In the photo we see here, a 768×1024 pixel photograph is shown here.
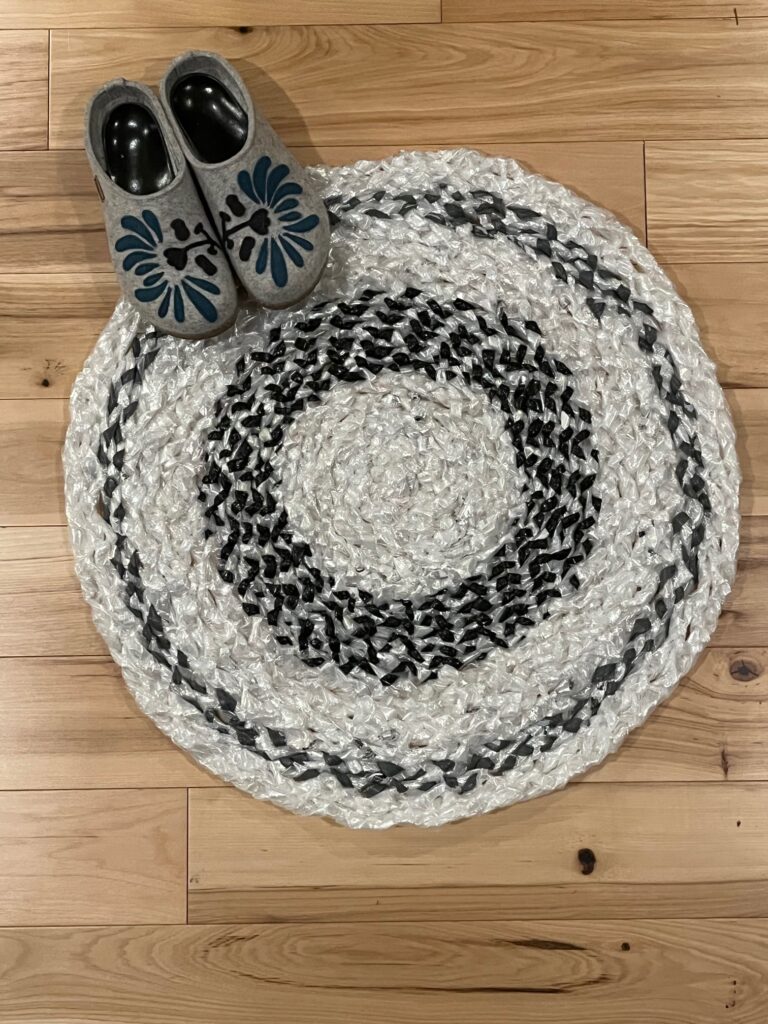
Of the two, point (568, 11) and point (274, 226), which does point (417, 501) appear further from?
point (568, 11)

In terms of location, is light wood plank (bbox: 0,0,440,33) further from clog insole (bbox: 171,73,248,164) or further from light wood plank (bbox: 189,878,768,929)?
light wood plank (bbox: 189,878,768,929)

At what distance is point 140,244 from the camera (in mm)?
742

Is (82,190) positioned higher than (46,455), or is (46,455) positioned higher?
(82,190)

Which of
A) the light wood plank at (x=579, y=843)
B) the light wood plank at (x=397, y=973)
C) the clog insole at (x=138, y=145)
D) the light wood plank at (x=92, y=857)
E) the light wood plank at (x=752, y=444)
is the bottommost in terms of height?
the light wood plank at (x=397, y=973)

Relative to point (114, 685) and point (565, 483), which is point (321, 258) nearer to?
point (565, 483)

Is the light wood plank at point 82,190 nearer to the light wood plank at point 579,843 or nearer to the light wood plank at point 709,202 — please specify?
the light wood plank at point 709,202

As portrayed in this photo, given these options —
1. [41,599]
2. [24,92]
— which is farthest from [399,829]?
[24,92]

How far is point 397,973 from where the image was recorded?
78 centimetres

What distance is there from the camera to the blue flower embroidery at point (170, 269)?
2.43 feet

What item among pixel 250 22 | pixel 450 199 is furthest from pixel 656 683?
pixel 250 22

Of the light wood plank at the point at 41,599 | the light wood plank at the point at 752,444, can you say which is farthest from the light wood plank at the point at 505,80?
the light wood plank at the point at 41,599

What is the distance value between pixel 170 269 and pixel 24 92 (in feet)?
0.79

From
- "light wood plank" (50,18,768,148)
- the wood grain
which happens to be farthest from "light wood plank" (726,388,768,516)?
the wood grain

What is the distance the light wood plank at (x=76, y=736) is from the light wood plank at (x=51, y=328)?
0.24 metres
